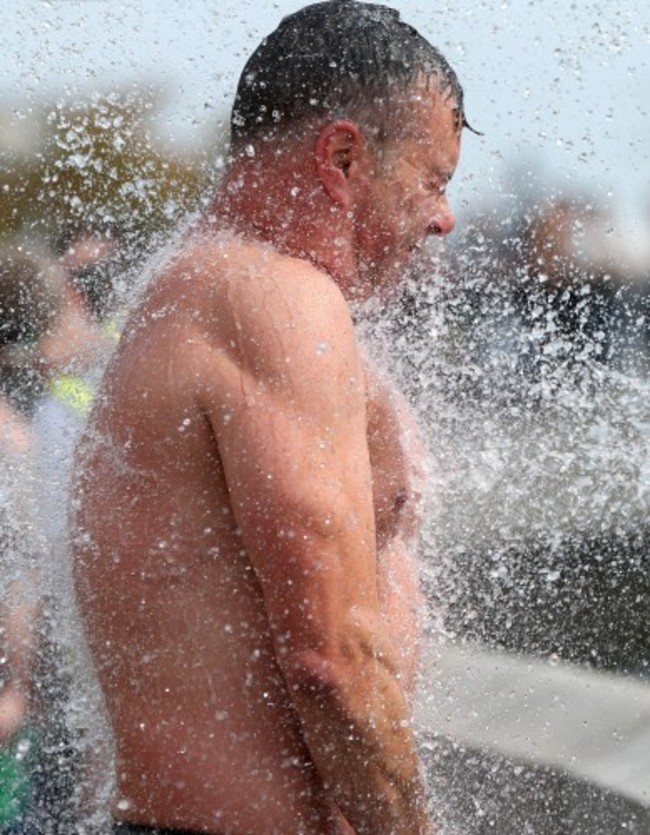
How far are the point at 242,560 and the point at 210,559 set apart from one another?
0.15 ft

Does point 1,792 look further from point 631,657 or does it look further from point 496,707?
point 631,657

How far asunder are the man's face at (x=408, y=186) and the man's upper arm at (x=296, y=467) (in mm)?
333

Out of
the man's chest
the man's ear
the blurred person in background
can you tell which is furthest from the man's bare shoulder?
the blurred person in background

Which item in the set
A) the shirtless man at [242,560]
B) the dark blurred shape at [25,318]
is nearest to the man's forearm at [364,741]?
the shirtless man at [242,560]

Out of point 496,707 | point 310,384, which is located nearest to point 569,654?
point 496,707

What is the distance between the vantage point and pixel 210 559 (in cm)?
187

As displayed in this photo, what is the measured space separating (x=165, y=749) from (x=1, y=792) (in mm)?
959

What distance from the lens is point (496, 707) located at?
11.3ft

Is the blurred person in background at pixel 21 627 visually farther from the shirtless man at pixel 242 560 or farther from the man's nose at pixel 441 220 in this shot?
the man's nose at pixel 441 220

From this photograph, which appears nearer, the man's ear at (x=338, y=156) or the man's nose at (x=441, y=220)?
the man's ear at (x=338, y=156)

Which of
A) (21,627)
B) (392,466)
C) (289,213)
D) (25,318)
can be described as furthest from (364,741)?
(25,318)

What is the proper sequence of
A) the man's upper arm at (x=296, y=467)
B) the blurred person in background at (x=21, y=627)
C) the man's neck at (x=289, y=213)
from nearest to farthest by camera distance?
1. the man's upper arm at (x=296, y=467)
2. the man's neck at (x=289, y=213)
3. the blurred person in background at (x=21, y=627)

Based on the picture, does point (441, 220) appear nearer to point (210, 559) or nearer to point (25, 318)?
point (210, 559)

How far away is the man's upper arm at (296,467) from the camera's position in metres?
1.79
